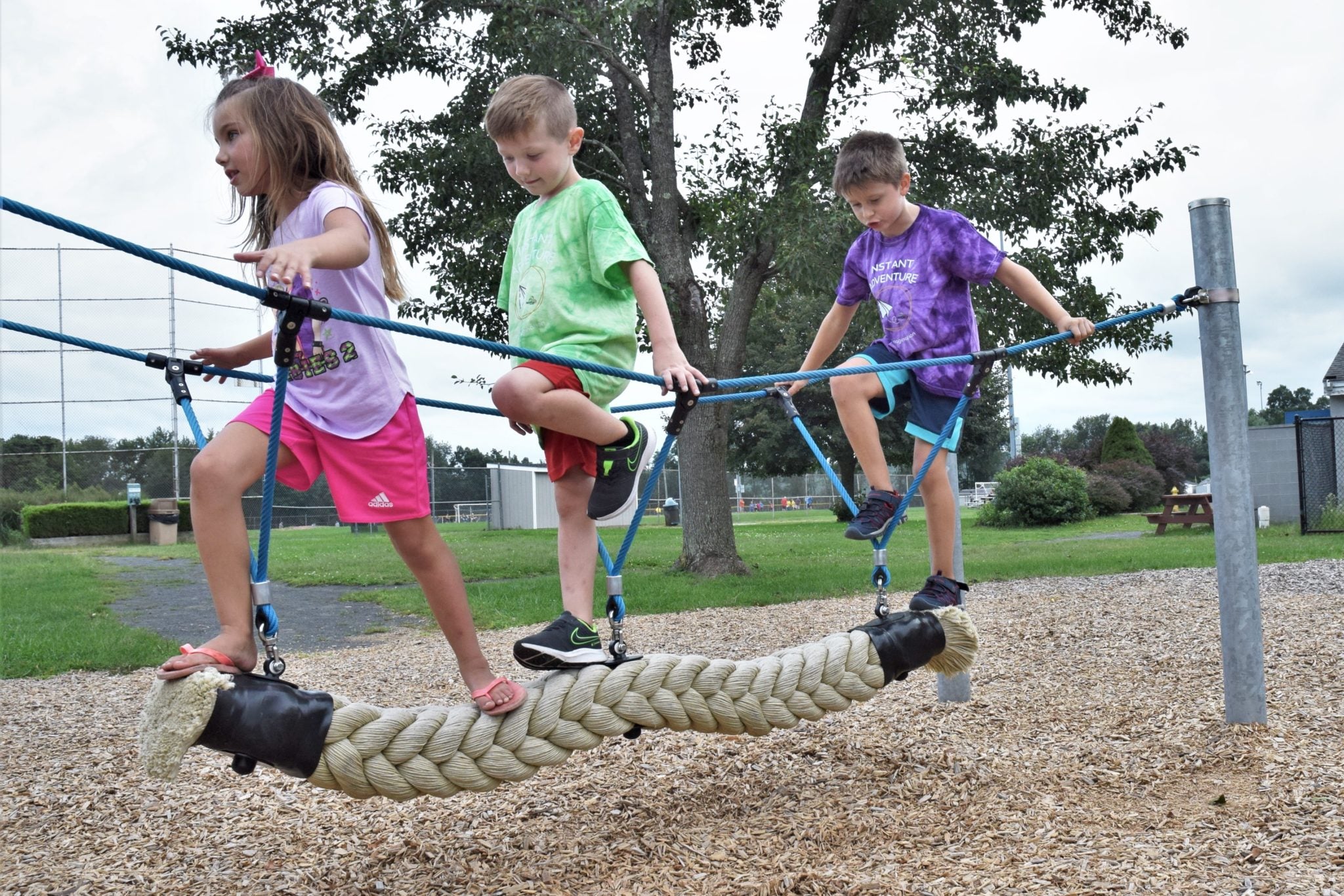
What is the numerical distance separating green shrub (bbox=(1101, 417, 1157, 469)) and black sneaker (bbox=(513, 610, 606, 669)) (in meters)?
24.1

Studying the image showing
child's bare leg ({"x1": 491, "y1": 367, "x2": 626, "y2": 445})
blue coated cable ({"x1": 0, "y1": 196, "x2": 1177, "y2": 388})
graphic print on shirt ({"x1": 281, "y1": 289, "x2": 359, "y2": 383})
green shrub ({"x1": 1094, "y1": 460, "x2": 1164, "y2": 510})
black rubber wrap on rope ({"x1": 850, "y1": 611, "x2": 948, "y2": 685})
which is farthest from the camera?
green shrub ({"x1": 1094, "y1": 460, "x2": 1164, "y2": 510})

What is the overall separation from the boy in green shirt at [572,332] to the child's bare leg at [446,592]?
0.10 m

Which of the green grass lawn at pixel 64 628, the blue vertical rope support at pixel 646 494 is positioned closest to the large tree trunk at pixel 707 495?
the green grass lawn at pixel 64 628

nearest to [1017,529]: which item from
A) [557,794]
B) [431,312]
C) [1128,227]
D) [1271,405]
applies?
[1128,227]

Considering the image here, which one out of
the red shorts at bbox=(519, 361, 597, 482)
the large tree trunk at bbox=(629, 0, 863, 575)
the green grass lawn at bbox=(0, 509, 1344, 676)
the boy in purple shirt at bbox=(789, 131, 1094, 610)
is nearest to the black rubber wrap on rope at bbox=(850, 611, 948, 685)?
the boy in purple shirt at bbox=(789, 131, 1094, 610)

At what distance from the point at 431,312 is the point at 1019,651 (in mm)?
5869

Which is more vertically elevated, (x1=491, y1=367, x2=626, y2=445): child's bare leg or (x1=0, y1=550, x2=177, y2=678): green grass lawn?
(x1=491, y1=367, x2=626, y2=445): child's bare leg

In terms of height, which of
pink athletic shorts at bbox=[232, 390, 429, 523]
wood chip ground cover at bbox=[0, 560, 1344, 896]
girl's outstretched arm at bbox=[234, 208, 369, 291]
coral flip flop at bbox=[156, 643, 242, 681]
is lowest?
wood chip ground cover at bbox=[0, 560, 1344, 896]

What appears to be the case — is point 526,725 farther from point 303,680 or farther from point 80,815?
point 303,680

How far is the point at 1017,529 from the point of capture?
756 inches

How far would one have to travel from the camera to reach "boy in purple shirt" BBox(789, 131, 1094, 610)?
3115mm

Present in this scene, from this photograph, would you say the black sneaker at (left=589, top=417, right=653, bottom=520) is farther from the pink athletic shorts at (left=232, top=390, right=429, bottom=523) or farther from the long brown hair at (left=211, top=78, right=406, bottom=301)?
the long brown hair at (left=211, top=78, right=406, bottom=301)

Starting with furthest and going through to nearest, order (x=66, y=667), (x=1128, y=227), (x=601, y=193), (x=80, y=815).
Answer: (x=1128, y=227) → (x=66, y=667) → (x=80, y=815) → (x=601, y=193)

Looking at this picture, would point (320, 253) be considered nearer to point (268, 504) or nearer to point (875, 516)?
point (268, 504)
